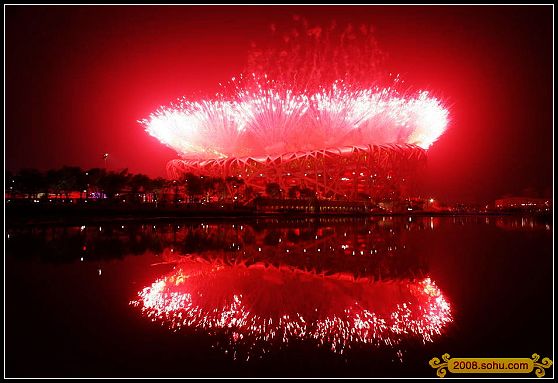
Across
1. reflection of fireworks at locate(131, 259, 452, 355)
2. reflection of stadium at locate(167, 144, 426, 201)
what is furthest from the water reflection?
reflection of stadium at locate(167, 144, 426, 201)

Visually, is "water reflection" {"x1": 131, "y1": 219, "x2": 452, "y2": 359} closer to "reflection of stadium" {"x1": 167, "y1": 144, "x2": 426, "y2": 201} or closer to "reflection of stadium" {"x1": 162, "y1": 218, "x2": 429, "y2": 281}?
"reflection of stadium" {"x1": 162, "y1": 218, "x2": 429, "y2": 281}

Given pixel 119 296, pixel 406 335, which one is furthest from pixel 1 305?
pixel 406 335

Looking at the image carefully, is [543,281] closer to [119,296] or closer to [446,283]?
[446,283]

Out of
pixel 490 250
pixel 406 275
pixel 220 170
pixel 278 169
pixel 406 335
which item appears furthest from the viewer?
pixel 220 170

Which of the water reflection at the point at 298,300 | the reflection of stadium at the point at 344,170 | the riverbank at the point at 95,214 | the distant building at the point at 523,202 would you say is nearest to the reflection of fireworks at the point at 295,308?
the water reflection at the point at 298,300

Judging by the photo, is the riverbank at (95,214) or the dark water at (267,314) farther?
the riverbank at (95,214)

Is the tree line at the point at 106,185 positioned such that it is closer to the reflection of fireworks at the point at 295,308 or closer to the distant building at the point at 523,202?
the reflection of fireworks at the point at 295,308

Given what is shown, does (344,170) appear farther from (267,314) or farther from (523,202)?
(523,202)
